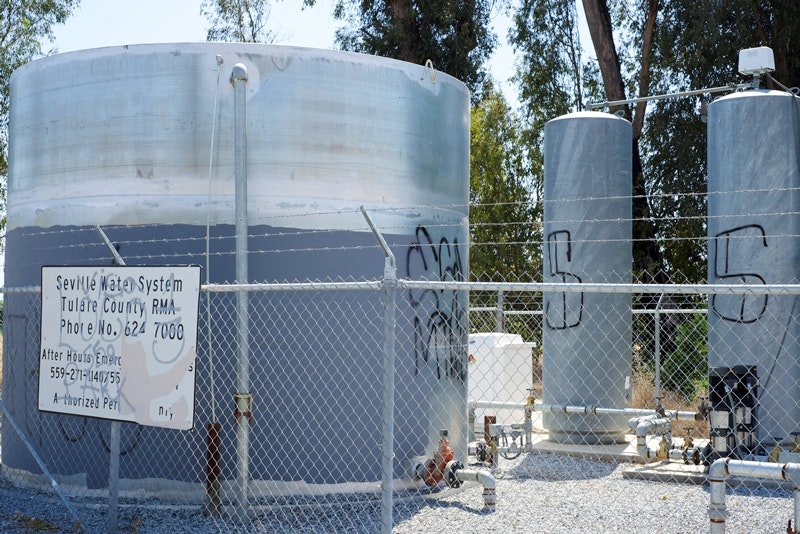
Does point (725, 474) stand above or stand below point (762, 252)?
below

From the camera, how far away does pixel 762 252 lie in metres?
10.8

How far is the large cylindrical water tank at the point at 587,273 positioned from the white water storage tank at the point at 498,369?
2.26 ft

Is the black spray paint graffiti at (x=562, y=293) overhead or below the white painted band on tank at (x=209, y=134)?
below

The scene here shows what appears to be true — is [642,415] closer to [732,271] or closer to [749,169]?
[732,271]

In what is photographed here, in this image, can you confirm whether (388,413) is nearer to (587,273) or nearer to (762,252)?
(762,252)

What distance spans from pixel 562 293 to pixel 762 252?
291 centimetres

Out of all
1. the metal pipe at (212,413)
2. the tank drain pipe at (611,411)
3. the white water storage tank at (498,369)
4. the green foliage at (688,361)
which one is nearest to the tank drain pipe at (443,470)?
the metal pipe at (212,413)

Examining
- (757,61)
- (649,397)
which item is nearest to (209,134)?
(757,61)

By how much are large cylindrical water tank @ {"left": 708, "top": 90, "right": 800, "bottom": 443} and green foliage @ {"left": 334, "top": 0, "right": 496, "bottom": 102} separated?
1667 cm

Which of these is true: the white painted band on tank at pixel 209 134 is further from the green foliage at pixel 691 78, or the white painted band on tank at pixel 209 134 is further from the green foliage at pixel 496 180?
the green foliage at pixel 496 180

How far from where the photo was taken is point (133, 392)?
7176mm

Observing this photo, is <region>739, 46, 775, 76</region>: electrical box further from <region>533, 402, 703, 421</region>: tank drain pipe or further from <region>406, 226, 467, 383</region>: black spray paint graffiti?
<region>406, 226, 467, 383</region>: black spray paint graffiti

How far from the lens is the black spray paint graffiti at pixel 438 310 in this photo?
9260 mm

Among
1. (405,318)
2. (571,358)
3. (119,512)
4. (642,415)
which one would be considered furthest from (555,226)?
(119,512)
